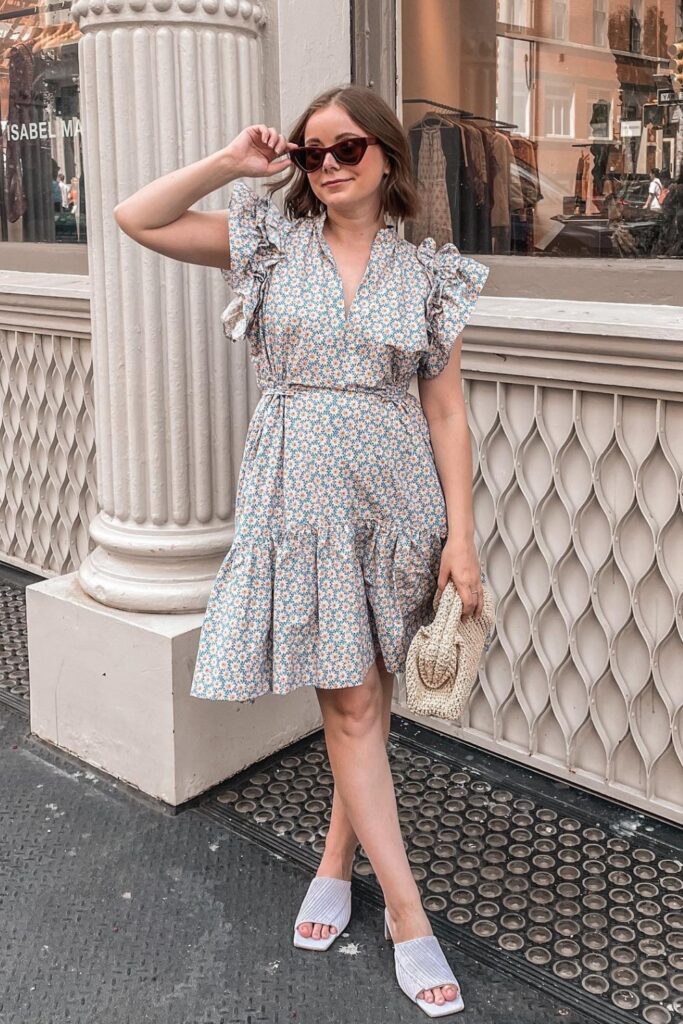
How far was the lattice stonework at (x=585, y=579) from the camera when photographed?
10.6ft

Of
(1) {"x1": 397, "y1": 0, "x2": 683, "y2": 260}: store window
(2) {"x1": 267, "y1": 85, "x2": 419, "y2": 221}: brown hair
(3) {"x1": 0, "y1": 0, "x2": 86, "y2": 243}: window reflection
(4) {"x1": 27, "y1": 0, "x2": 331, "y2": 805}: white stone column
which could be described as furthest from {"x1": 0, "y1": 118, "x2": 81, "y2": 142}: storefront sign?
(2) {"x1": 267, "y1": 85, "x2": 419, "y2": 221}: brown hair

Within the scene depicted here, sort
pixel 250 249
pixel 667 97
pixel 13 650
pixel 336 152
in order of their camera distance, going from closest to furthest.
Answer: pixel 336 152 → pixel 250 249 → pixel 667 97 → pixel 13 650

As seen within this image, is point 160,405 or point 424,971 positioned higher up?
point 160,405

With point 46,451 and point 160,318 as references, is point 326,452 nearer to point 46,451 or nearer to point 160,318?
point 160,318

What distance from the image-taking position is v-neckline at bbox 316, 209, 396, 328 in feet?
8.14

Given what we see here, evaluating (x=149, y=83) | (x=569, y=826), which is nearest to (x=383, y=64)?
(x=149, y=83)

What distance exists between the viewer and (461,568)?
259 centimetres

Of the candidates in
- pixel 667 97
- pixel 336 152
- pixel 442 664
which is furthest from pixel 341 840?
pixel 667 97

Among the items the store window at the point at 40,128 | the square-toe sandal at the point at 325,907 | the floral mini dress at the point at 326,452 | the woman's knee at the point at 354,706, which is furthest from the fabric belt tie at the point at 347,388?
the store window at the point at 40,128

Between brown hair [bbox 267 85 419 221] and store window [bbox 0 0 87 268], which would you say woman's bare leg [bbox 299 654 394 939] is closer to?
brown hair [bbox 267 85 419 221]

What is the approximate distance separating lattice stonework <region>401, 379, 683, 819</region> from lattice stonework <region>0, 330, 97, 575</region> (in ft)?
6.59

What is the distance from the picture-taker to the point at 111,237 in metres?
3.38

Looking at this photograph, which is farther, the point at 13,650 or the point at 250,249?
the point at 13,650

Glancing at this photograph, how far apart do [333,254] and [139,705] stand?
1.59 meters
